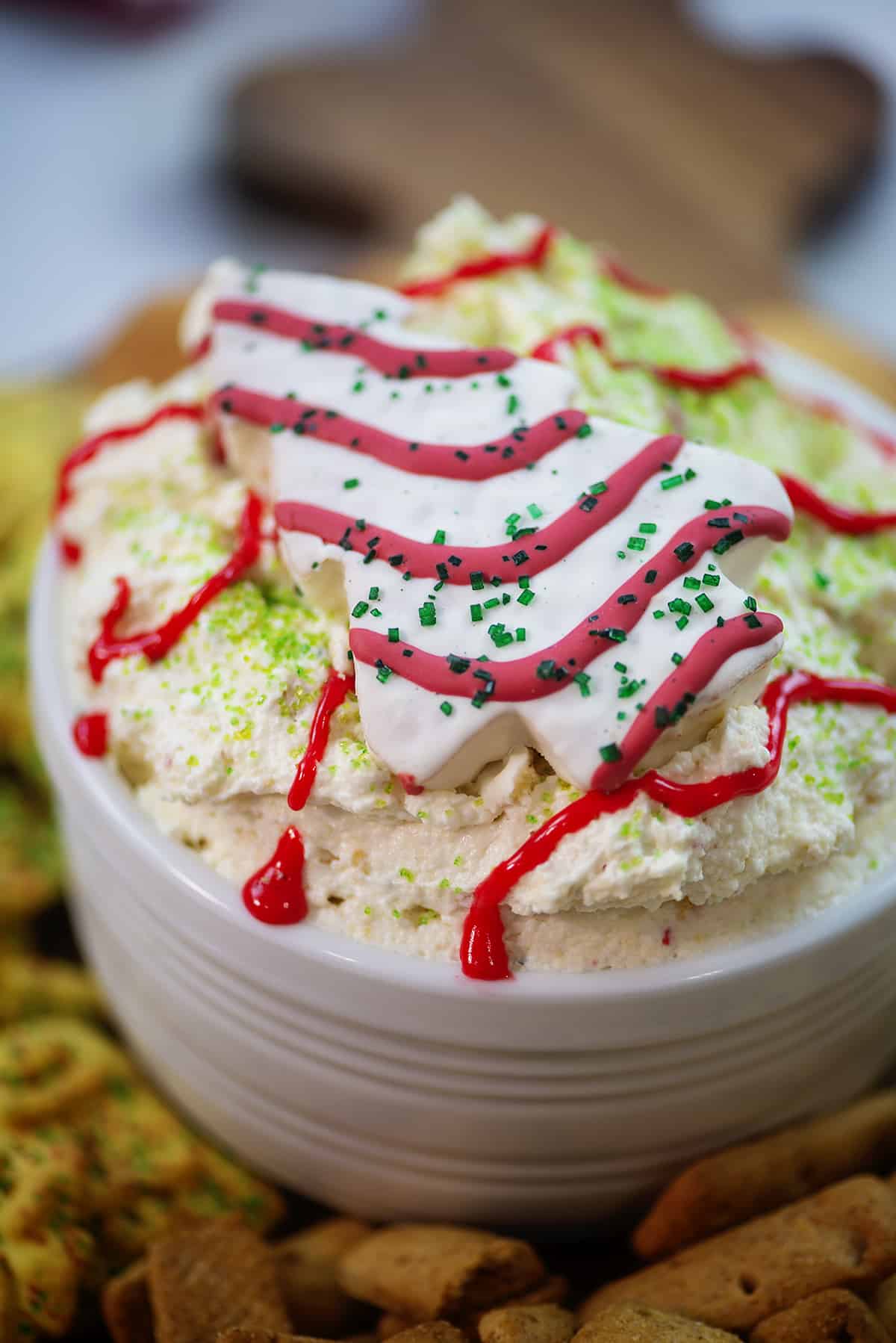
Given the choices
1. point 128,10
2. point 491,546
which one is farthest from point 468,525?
point 128,10

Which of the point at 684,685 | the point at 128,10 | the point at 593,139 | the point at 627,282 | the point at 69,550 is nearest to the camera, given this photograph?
the point at 684,685

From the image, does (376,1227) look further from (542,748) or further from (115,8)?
(115,8)

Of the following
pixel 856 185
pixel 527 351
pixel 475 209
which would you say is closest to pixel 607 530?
pixel 527 351

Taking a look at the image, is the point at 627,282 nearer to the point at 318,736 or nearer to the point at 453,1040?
the point at 318,736

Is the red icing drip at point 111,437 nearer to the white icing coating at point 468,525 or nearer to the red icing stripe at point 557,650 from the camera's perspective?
the white icing coating at point 468,525

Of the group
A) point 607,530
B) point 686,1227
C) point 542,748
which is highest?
point 607,530
